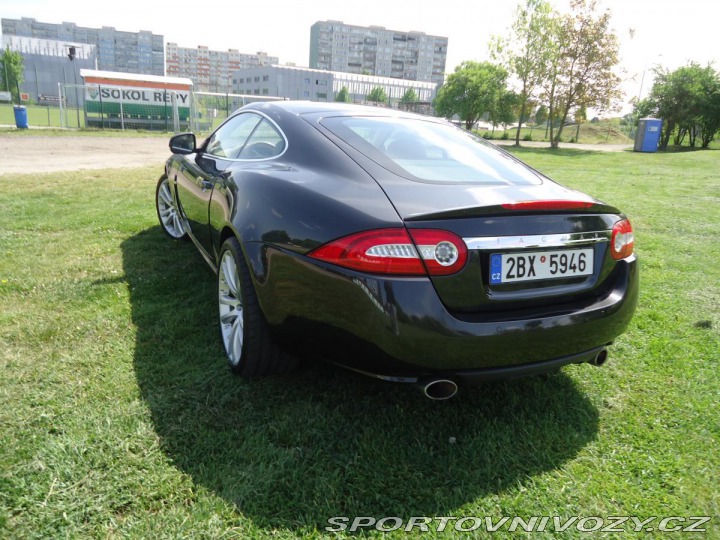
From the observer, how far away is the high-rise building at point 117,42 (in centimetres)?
14862

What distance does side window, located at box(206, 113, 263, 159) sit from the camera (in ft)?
10.9

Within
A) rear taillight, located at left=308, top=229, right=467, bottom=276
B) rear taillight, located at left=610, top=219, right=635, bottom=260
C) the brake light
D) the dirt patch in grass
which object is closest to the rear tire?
rear taillight, located at left=308, top=229, right=467, bottom=276

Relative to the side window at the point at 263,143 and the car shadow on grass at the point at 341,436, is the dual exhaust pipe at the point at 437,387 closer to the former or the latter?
the car shadow on grass at the point at 341,436

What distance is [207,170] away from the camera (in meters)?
3.43

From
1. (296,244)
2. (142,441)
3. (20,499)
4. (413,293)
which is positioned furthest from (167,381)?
(413,293)

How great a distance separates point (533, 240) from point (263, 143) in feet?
5.63

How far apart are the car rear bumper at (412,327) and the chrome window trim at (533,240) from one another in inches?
9.7

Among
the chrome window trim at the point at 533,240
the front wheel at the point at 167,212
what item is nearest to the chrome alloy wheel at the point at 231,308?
the chrome window trim at the point at 533,240

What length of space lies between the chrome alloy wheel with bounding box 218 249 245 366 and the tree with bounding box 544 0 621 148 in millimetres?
28834

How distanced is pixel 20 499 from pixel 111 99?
25.1 meters

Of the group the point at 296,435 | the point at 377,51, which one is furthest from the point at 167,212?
the point at 377,51

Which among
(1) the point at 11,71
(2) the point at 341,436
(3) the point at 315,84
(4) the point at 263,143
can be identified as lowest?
(2) the point at 341,436

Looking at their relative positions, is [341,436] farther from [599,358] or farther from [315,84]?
[315,84]

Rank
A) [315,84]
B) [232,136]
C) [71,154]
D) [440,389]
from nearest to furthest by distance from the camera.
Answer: [440,389] → [232,136] → [71,154] → [315,84]
